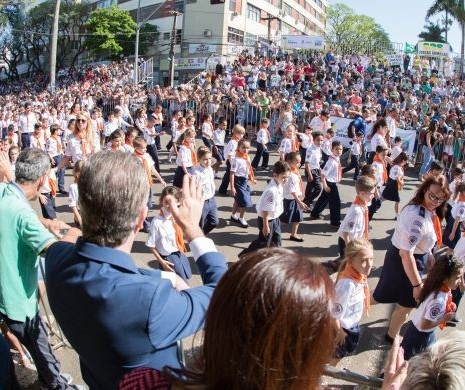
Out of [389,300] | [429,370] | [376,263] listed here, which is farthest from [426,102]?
[429,370]

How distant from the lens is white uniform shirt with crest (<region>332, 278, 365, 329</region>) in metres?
3.92

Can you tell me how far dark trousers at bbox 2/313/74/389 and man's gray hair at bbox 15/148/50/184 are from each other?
3.08ft

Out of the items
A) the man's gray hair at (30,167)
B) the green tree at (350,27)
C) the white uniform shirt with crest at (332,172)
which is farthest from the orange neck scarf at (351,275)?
the green tree at (350,27)

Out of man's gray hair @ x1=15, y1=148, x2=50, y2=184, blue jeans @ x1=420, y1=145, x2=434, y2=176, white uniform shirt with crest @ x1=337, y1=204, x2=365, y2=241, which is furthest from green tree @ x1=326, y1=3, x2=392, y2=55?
man's gray hair @ x1=15, y1=148, x2=50, y2=184

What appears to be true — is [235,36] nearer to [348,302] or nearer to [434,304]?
[348,302]

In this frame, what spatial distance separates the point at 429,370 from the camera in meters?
1.63

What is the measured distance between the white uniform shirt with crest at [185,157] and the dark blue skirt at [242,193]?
1.24 metres

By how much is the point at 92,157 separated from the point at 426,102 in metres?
19.7

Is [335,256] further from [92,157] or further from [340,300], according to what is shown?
[92,157]

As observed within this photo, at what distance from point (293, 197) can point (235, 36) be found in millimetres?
39040

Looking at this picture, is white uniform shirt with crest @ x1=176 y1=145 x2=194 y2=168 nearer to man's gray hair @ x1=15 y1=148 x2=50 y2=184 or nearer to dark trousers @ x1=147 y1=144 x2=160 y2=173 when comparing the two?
dark trousers @ x1=147 y1=144 x2=160 y2=173

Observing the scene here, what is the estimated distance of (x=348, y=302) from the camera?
12.9 feet

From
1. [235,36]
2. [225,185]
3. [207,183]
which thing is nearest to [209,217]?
[207,183]

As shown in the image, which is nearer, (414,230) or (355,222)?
(414,230)
